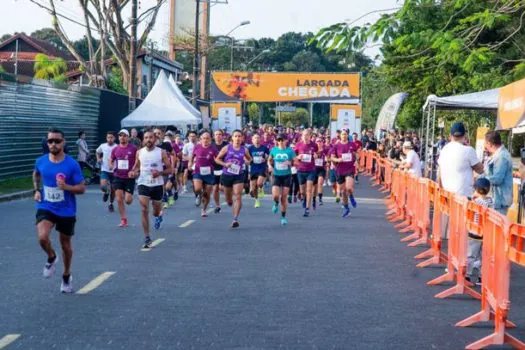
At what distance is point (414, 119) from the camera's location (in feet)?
194

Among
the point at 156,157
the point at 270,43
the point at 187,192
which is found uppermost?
the point at 270,43

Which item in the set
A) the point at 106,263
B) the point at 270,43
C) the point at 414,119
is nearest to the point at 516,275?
the point at 106,263

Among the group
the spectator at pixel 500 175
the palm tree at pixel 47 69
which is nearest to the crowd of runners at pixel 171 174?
the spectator at pixel 500 175

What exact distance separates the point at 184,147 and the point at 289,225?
857 cm

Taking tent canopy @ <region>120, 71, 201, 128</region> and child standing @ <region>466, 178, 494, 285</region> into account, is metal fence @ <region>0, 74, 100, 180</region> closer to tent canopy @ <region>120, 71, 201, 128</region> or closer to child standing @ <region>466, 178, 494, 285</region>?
tent canopy @ <region>120, 71, 201, 128</region>

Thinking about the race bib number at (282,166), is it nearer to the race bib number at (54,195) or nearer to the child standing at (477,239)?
the child standing at (477,239)

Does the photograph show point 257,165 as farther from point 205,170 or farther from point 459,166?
point 459,166

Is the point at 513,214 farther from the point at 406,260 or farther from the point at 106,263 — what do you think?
the point at 106,263

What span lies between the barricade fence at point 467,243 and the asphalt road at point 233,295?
293 mm

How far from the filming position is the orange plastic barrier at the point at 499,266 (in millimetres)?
7585

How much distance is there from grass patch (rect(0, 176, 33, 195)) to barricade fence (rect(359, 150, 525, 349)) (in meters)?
11.4

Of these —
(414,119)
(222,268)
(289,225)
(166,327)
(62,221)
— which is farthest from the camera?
(414,119)

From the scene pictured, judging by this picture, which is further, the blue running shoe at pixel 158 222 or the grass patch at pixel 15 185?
the grass patch at pixel 15 185

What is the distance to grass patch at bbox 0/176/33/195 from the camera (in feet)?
85.8
